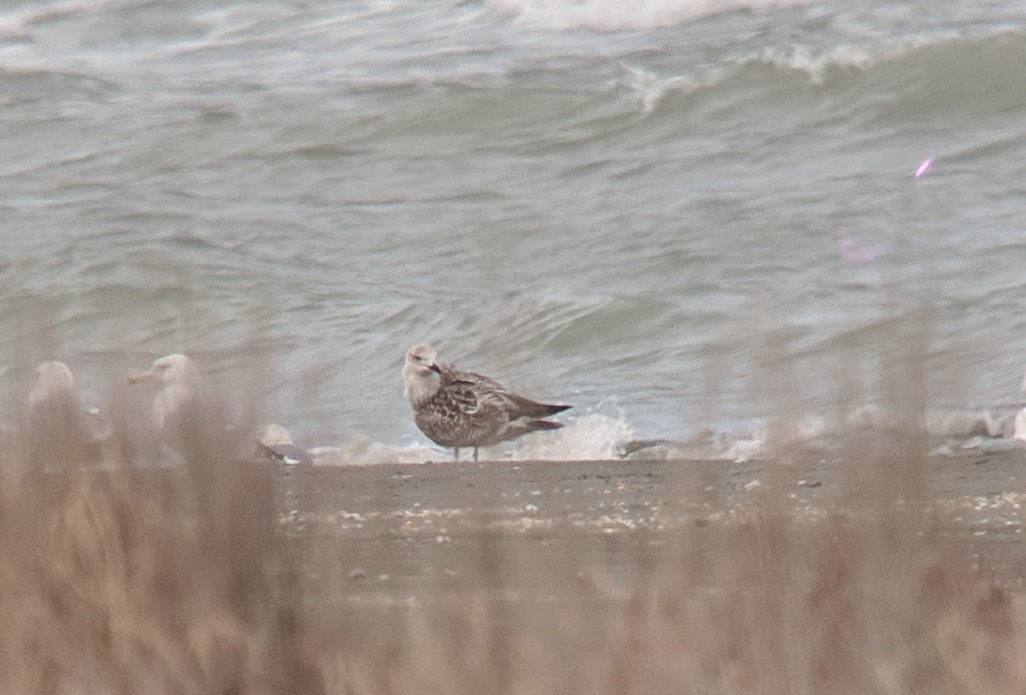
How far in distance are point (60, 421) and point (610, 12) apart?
51.6 feet

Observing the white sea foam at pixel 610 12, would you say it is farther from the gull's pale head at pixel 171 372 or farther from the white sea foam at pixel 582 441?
the gull's pale head at pixel 171 372

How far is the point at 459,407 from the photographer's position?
8.32 metres

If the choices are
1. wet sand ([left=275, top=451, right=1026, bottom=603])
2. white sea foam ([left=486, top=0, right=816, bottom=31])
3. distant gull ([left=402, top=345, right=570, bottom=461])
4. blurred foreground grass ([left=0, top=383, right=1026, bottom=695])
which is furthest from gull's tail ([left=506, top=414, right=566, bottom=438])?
white sea foam ([left=486, top=0, right=816, bottom=31])

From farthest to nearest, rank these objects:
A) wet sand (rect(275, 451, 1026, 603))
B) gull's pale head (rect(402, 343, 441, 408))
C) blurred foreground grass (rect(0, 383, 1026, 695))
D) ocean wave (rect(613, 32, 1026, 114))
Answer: ocean wave (rect(613, 32, 1026, 114)) → gull's pale head (rect(402, 343, 441, 408)) → wet sand (rect(275, 451, 1026, 603)) → blurred foreground grass (rect(0, 383, 1026, 695))

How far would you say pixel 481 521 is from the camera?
346 cm

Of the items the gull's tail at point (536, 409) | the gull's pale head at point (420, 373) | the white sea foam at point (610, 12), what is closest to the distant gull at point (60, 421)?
the gull's tail at point (536, 409)

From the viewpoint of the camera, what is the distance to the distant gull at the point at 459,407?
26.6 feet

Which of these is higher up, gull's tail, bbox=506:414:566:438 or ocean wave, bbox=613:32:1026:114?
ocean wave, bbox=613:32:1026:114

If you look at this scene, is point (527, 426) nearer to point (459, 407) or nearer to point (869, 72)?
point (459, 407)

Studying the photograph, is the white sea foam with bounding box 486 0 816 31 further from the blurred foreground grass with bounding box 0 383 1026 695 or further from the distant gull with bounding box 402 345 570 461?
the blurred foreground grass with bounding box 0 383 1026 695

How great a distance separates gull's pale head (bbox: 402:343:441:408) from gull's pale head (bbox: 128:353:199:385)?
2740mm

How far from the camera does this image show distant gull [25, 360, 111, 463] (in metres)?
3.92

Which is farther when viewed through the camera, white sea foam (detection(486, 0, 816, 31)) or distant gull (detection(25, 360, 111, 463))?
white sea foam (detection(486, 0, 816, 31))

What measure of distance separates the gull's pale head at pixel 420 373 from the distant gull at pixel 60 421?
4.44 m
